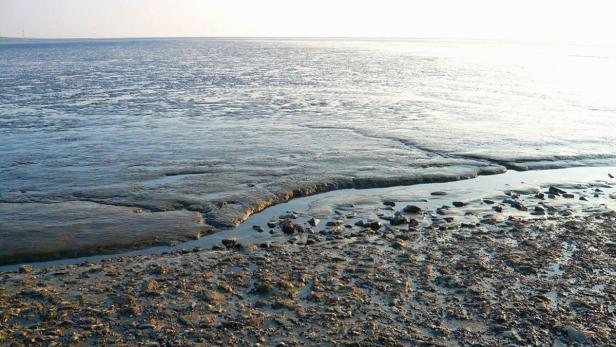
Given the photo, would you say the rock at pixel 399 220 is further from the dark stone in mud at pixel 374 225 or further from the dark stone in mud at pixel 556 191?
the dark stone in mud at pixel 556 191

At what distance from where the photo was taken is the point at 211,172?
43.4 ft

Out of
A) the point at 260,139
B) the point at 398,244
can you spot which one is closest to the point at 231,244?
the point at 398,244

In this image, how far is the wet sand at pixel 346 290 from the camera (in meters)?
5.96

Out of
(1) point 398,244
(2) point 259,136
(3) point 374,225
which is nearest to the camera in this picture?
(1) point 398,244

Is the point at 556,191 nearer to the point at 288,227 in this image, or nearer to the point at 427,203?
the point at 427,203

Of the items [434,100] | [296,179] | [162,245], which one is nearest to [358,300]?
[162,245]

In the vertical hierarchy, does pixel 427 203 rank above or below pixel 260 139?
below

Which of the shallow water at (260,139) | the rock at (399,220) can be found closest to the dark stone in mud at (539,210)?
the rock at (399,220)

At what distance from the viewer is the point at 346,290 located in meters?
7.02

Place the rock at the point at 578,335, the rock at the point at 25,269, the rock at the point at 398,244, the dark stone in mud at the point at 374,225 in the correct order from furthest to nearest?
the dark stone in mud at the point at 374,225
the rock at the point at 398,244
the rock at the point at 25,269
the rock at the point at 578,335

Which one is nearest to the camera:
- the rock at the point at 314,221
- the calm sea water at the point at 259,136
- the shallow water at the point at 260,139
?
the rock at the point at 314,221

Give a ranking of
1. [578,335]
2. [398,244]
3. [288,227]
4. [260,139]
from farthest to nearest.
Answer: [260,139], [288,227], [398,244], [578,335]

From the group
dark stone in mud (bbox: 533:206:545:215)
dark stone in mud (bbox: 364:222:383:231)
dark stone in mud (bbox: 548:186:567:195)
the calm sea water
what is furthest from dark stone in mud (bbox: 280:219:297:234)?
dark stone in mud (bbox: 548:186:567:195)

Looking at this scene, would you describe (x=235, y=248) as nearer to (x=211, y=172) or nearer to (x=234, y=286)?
(x=234, y=286)
